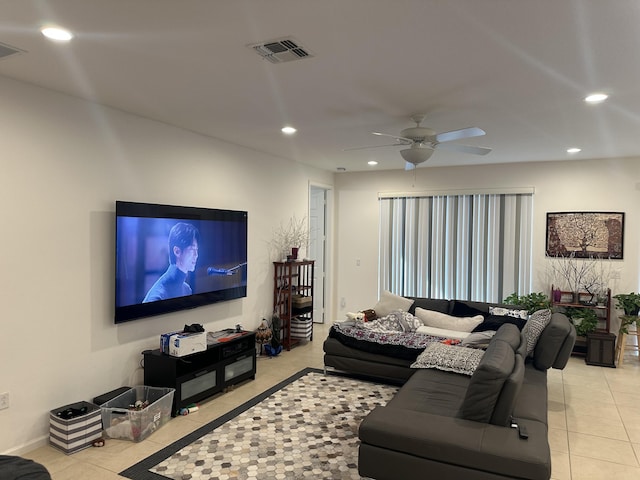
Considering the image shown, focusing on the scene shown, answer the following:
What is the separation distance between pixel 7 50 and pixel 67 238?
1401mm

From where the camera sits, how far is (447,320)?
510cm

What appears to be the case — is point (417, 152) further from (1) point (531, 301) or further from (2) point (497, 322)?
(1) point (531, 301)

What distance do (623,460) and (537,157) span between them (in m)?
3.89

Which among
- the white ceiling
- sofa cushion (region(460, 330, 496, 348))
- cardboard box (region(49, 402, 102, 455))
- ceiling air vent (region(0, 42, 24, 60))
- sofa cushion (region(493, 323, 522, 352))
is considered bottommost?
cardboard box (region(49, 402, 102, 455))

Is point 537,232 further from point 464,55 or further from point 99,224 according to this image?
point 99,224

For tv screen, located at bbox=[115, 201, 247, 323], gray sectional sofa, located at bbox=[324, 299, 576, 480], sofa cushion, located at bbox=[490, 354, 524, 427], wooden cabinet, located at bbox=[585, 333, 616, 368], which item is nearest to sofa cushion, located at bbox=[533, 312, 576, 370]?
gray sectional sofa, located at bbox=[324, 299, 576, 480]

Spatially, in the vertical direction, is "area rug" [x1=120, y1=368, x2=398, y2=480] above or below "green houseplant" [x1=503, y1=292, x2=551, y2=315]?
below

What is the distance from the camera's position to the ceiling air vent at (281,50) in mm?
2369

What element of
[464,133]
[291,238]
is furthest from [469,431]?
[291,238]

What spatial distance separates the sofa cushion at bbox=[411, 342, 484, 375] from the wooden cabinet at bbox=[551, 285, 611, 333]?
2.39 metres

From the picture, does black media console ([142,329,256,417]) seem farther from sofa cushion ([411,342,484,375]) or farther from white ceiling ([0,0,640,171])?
white ceiling ([0,0,640,171])

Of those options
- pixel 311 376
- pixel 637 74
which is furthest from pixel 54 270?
pixel 637 74

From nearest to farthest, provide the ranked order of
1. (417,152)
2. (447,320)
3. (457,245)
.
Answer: (417,152) < (447,320) < (457,245)

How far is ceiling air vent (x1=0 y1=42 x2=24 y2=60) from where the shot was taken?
2.44m
